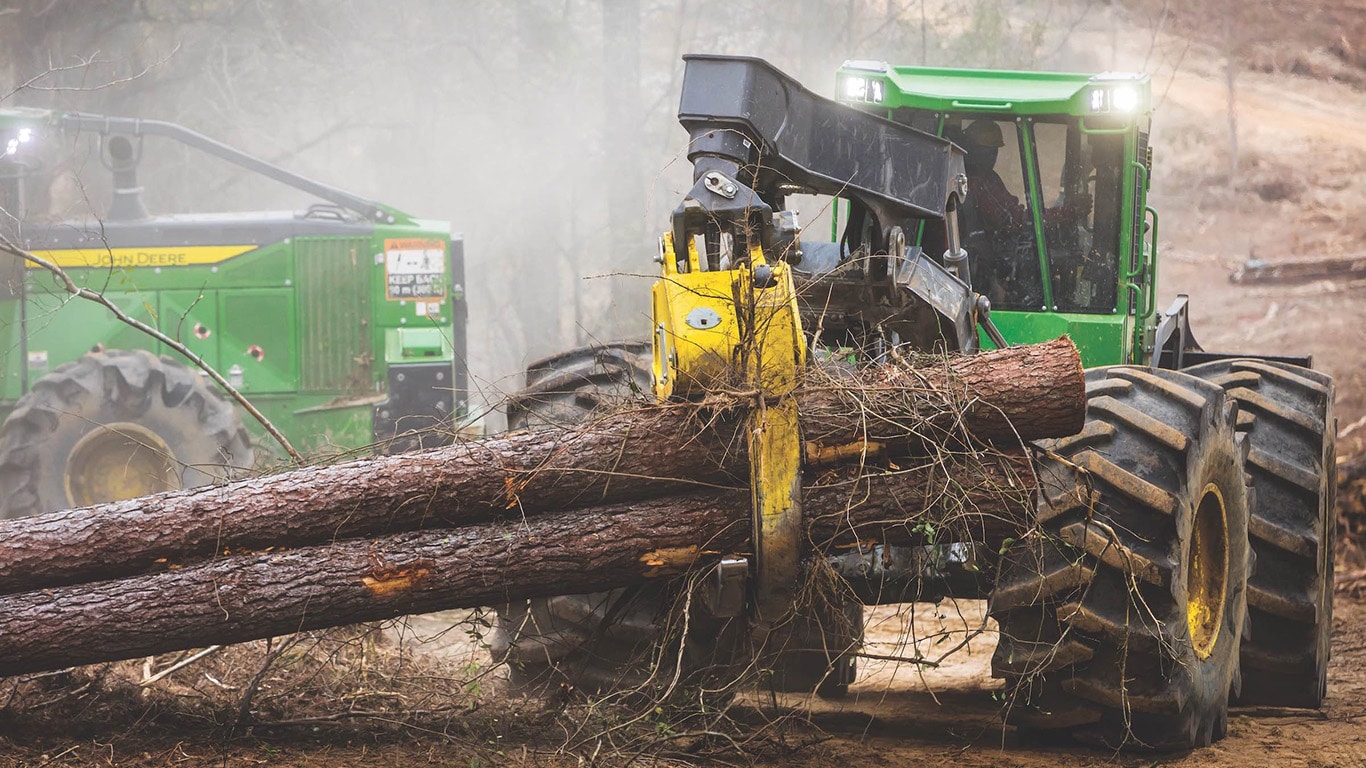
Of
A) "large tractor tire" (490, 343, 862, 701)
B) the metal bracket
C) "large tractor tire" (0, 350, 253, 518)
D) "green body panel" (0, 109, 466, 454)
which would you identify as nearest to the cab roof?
"large tractor tire" (490, 343, 862, 701)

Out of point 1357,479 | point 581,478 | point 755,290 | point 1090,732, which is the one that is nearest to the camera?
point 755,290

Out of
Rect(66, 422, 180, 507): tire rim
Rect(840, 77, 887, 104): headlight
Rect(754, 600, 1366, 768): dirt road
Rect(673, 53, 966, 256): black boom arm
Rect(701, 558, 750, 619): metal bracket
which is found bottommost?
Rect(754, 600, 1366, 768): dirt road

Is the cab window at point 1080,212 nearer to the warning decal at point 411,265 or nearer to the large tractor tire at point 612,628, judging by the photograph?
the large tractor tire at point 612,628

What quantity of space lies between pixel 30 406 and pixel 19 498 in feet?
2.03

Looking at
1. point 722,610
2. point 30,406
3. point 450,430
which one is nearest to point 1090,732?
point 722,610

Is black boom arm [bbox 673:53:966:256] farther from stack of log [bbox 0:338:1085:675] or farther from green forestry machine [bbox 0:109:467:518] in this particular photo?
green forestry machine [bbox 0:109:467:518]

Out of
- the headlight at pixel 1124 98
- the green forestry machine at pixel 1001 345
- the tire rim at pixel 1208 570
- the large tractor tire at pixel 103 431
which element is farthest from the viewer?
the large tractor tire at pixel 103 431

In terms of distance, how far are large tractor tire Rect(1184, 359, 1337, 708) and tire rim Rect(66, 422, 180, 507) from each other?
22.3 ft

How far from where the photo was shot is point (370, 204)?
1145 centimetres

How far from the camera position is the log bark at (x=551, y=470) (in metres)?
4.59

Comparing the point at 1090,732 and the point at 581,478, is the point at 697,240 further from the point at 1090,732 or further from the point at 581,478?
the point at 1090,732

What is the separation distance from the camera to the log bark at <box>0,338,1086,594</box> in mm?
4594

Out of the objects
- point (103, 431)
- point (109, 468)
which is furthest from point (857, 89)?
point (109, 468)

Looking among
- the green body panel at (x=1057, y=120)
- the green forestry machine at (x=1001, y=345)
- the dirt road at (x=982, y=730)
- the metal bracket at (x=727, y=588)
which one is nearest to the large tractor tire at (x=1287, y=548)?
the green forestry machine at (x=1001, y=345)
